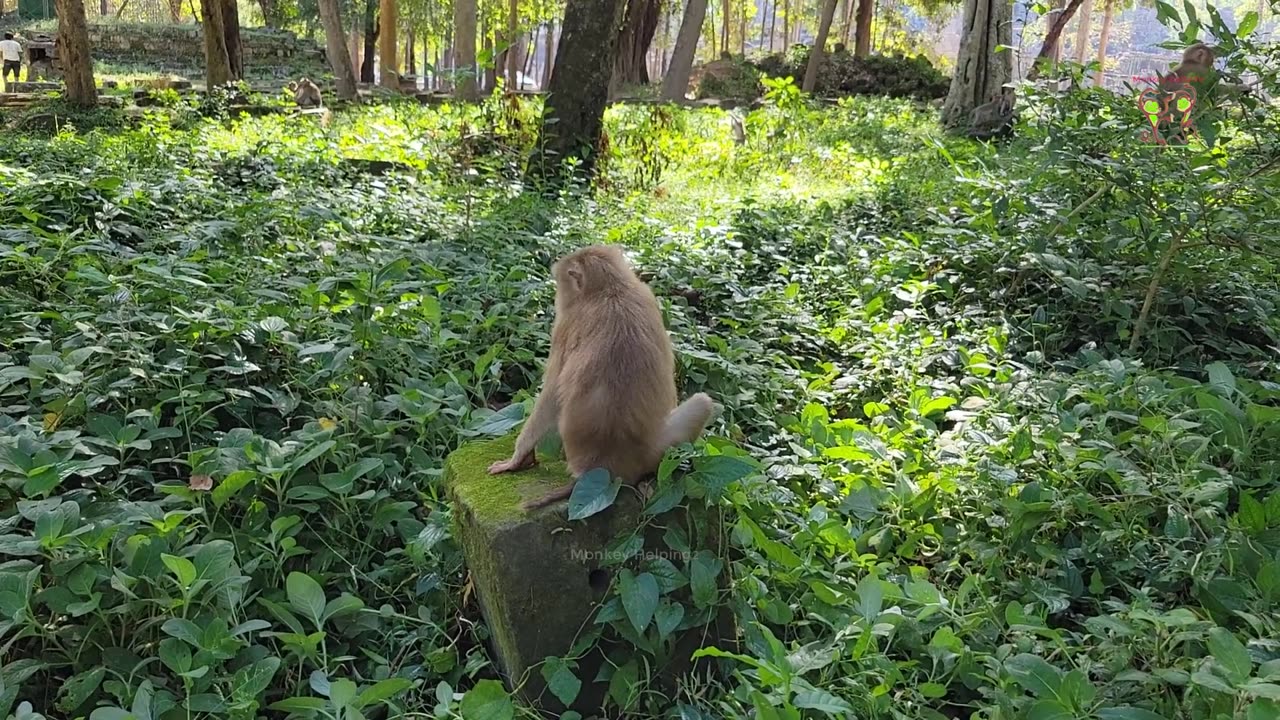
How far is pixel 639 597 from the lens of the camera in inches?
77.9

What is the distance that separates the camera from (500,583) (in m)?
2.03

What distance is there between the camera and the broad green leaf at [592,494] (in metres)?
1.98

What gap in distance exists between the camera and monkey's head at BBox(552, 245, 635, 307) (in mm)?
2406

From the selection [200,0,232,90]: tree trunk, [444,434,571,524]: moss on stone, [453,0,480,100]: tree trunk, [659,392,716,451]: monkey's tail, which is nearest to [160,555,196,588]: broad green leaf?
[444,434,571,524]: moss on stone

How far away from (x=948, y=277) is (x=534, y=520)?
3265mm

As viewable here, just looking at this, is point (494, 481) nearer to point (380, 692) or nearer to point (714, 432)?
point (380, 692)

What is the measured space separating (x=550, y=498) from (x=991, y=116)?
31.2 feet

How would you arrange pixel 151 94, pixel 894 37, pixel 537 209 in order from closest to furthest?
pixel 537 209
pixel 151 94
pixel 894 37

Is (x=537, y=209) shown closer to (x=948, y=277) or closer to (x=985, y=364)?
(x=948, y=277)

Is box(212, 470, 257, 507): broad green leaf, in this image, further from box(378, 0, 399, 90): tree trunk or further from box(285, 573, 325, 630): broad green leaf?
box(378, 0, 399, 90): tree trunk

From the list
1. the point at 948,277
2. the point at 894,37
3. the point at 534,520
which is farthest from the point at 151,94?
the point at 894,37

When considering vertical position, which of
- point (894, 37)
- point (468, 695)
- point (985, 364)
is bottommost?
point (468, 695)

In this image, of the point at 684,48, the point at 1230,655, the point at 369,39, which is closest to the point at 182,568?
the point at 1230,655

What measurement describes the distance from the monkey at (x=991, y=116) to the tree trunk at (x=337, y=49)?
9.57m
